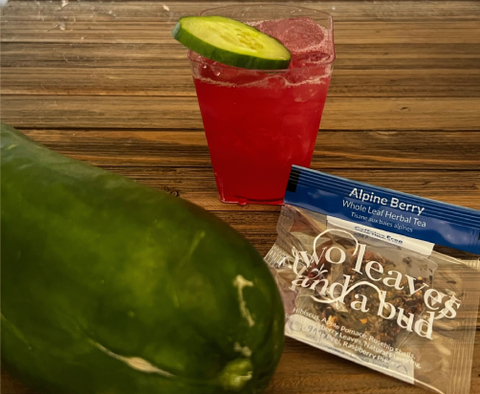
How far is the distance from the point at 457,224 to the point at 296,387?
0.85 ft

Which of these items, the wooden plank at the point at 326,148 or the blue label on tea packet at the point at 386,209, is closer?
the blue label on tea packet at the point at 386,209

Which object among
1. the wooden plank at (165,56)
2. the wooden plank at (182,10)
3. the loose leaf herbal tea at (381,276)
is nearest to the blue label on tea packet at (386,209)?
the loose leaf herbal tea at (381,276)

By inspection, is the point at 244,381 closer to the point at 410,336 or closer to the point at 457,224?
the point at 410,336

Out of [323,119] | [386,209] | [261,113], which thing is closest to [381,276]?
[386,209]

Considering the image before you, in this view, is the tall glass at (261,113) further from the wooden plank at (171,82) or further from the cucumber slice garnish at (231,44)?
the wooden plank at (171,82)

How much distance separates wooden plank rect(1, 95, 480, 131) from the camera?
84cm

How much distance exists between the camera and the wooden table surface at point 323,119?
701 millimetres

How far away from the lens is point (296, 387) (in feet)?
1.59

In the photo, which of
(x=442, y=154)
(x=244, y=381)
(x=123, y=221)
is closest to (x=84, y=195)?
(x=123, y=221)

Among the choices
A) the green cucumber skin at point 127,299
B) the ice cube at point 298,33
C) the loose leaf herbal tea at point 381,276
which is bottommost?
the loose leaf herbal tea at point 381,276

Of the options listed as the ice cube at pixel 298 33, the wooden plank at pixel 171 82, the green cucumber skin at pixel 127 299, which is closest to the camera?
the green cucumber skin at pixel 127 299

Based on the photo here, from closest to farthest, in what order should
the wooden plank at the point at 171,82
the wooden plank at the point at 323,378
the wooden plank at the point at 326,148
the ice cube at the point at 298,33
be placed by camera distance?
the wooden plank at the point at 323,378, the ice cube at the point at 298,33, the wooden plank at the point at 326,148, the wooden plank at the point at 171,82

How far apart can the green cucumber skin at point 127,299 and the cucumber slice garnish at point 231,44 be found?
18 centimetres

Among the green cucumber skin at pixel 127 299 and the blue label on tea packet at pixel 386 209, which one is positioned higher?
the green cucumber skin at pixel 127 299
